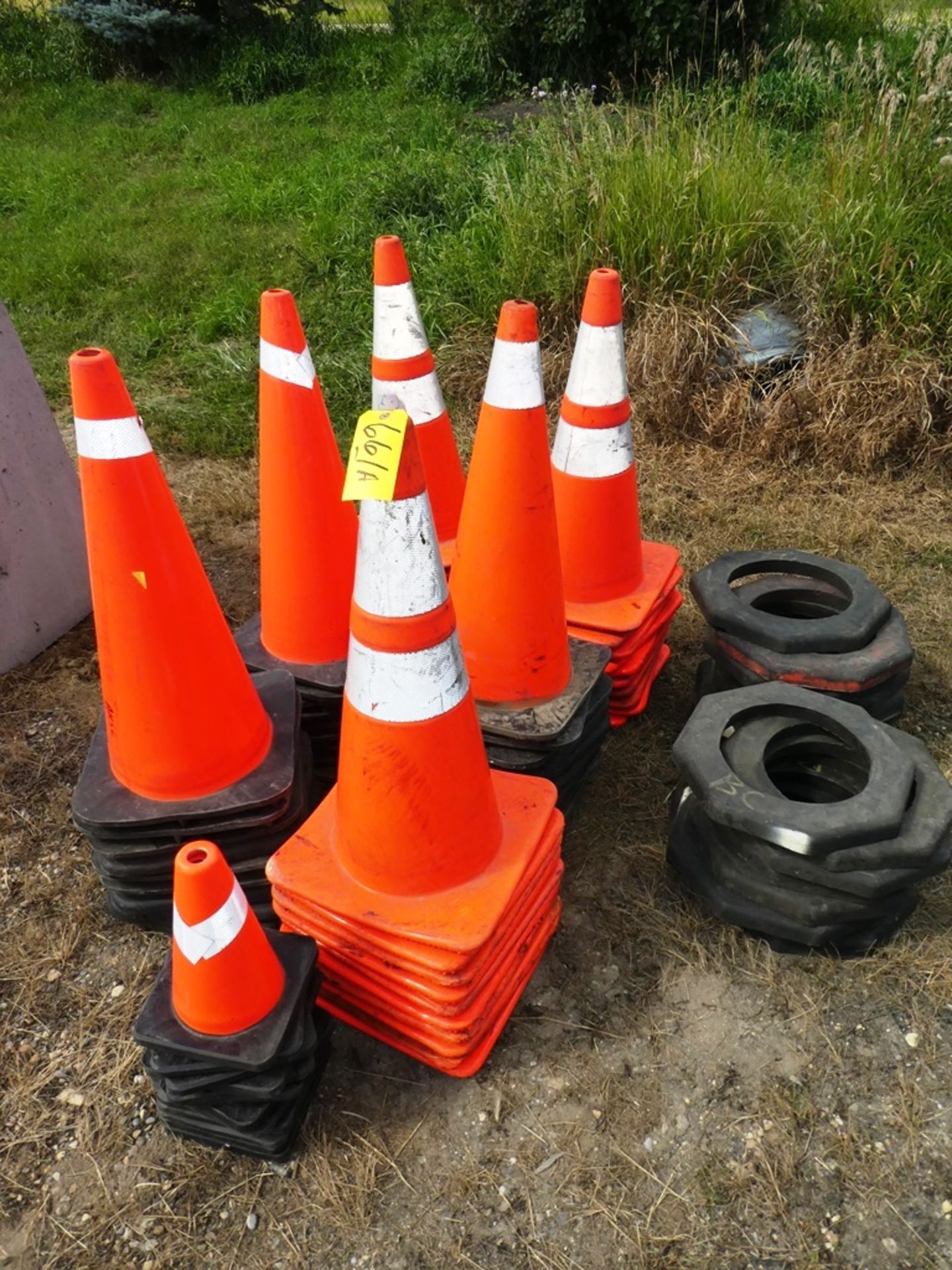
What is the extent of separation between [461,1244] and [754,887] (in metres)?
1.03

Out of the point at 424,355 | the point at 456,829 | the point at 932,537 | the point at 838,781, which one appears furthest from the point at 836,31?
the point at 456,829

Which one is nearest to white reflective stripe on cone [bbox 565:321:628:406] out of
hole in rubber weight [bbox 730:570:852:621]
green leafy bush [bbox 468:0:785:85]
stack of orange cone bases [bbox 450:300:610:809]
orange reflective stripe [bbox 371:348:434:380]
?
stack of orange cone bases [bbox 450:300:610:809]

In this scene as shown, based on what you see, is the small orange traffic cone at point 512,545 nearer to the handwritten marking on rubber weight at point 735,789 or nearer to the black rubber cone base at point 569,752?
the black rubber cone base at point 569,752

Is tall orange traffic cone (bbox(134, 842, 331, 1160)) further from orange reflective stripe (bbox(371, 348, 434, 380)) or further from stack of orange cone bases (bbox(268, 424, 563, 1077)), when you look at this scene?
orange reflective stripe (bbox(371, 348, 434, 380))

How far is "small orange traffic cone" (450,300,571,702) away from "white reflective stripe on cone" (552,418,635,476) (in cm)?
43

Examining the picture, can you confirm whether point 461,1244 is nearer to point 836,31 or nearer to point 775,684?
point 775,684

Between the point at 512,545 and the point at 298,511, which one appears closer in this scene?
the point at 512,545

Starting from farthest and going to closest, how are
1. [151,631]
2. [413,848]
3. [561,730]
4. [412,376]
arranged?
[412,376] → [561,730] → [151,631] → [413,848]

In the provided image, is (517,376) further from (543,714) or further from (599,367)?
(543,714)

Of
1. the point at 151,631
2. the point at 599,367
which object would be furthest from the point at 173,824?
the point at 599,367

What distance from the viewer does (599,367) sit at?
8.68ft

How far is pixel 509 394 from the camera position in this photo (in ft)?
7.50

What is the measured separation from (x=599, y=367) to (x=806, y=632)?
0.97 m

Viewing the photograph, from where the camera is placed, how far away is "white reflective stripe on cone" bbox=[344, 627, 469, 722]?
1866 millimetres
